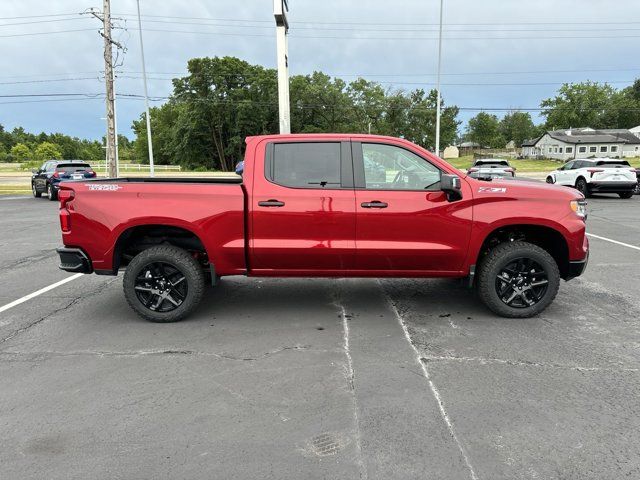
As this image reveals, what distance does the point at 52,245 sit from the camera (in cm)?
985

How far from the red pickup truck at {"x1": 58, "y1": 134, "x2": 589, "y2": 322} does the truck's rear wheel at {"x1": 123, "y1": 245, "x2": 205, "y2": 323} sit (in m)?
0.01

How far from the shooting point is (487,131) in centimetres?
11375

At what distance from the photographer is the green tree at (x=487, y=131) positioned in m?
113

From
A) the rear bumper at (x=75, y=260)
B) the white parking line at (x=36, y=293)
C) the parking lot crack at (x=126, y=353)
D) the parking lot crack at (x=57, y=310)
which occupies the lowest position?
the parking lot crack at (x=126, y=353)

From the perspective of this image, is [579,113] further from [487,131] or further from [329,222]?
[329,222]

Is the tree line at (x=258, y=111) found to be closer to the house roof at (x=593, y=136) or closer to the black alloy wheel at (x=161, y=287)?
the house roof at (x=593, y=136)

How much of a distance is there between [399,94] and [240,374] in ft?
256

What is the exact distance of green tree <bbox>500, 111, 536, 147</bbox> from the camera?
124m

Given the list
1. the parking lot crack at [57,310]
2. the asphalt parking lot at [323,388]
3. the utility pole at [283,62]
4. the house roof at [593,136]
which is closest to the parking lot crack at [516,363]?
the asphalt parking lot at [323,388]

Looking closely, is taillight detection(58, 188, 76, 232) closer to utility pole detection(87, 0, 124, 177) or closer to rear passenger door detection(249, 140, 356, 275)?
rear passenger door detection(249, 140, 356, 275)

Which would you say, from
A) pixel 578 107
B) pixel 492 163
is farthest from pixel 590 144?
pixel 492 163


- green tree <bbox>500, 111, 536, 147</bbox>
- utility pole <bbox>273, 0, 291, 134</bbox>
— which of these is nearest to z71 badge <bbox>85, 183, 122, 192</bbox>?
utility pole <bbox>273, 0, 291, 134</bbox>

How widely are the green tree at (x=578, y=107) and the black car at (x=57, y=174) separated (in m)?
99.6

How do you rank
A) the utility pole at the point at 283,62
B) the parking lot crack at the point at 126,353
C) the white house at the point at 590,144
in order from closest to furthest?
the parking lot crack at the point at 126,353 → the utility pole at the point at 283,62 → the white house at the point at 590,144
